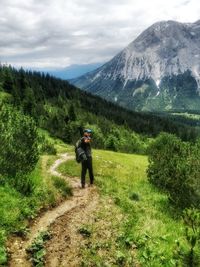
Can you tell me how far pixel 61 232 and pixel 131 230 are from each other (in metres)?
3.06

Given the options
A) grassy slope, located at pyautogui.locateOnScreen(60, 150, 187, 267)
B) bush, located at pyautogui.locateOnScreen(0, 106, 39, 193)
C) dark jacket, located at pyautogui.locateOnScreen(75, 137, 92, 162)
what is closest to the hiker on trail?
dark jacket, located at pyautogui.locateOnScreen(75, 137, 92, 162)

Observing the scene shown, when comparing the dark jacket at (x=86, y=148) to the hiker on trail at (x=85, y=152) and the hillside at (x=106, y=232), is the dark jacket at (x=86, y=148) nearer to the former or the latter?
the hiker on trail at (x=85, y=152)

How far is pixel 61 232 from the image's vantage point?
15.0 metres

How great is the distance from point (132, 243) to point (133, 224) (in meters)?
2.10

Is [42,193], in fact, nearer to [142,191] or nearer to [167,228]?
[167,228]

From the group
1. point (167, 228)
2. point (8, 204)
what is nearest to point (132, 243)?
point (167, 228)

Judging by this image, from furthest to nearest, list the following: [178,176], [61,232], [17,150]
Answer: [178,176]
[17,150]
[61,232]

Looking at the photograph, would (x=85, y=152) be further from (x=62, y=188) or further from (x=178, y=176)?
(x=178, y=176)

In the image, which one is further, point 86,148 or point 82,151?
point 86,148

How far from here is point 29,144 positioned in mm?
20469

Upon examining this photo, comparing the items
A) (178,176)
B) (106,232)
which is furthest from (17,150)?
(178,176)

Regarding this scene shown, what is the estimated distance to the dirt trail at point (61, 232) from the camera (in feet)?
41.3

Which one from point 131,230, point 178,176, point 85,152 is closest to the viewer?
point 131,230

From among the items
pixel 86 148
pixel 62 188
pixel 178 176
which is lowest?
pixel 62 188
